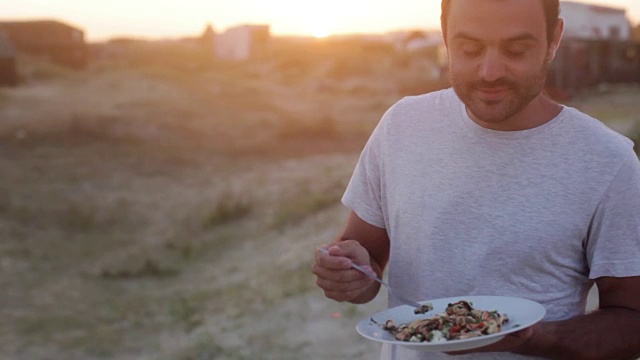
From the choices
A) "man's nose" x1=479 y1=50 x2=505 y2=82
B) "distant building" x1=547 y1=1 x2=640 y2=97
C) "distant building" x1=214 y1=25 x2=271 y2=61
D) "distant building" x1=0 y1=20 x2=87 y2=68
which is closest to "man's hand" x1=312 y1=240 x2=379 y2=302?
"man's nose" x1=479 y1=50 x2=505 y2=82

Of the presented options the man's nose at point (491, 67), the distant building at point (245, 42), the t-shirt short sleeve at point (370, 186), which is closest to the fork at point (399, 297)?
the t-shirt short sleeve at point (370, 186)

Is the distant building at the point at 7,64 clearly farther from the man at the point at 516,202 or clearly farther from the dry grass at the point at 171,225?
the man at the point at 516,202

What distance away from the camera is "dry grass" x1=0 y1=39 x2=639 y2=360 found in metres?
7.11

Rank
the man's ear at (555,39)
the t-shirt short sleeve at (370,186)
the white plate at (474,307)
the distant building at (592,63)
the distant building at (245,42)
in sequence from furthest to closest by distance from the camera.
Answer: the distant building at (245,42) → the distant building at (592,63) → the t-shirt short sleeve at (370,186) → the man's ear at (555,39) → the white plate at (474,307)

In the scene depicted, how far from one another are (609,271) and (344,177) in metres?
10.8

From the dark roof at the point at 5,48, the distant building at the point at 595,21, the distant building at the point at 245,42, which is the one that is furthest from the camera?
the distant building at the point at 245,42

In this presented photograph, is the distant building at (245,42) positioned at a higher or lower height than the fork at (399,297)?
lower

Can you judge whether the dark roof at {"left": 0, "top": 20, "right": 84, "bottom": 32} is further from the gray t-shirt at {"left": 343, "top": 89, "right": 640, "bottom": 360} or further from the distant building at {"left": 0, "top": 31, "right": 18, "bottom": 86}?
the gray t-shirt at {"left": 343, "top": 89, "right": 640, "bottom": 360}

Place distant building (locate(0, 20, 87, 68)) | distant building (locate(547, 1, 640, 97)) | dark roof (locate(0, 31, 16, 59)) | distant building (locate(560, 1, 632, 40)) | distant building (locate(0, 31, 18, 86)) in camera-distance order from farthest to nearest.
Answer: distant building (locate(0, 20, 87, 68)) → distant building (locate(560, 1, 632, 40)) → distant building (locate(0, 31, 18, 86)) → dark roof (locate(0, 31, 16, 59)) → distant building (locate(547, 1, 640, 97))

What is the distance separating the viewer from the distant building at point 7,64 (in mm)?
32156

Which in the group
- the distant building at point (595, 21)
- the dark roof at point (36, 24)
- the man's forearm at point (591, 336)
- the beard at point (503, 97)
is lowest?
the dark roof at point (36, 24)

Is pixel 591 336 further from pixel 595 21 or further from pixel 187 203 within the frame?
pixel 595 21

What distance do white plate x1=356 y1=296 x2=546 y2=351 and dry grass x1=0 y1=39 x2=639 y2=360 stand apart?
4151 millimetres

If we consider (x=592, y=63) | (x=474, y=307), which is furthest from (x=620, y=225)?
(x=592, y=63)
